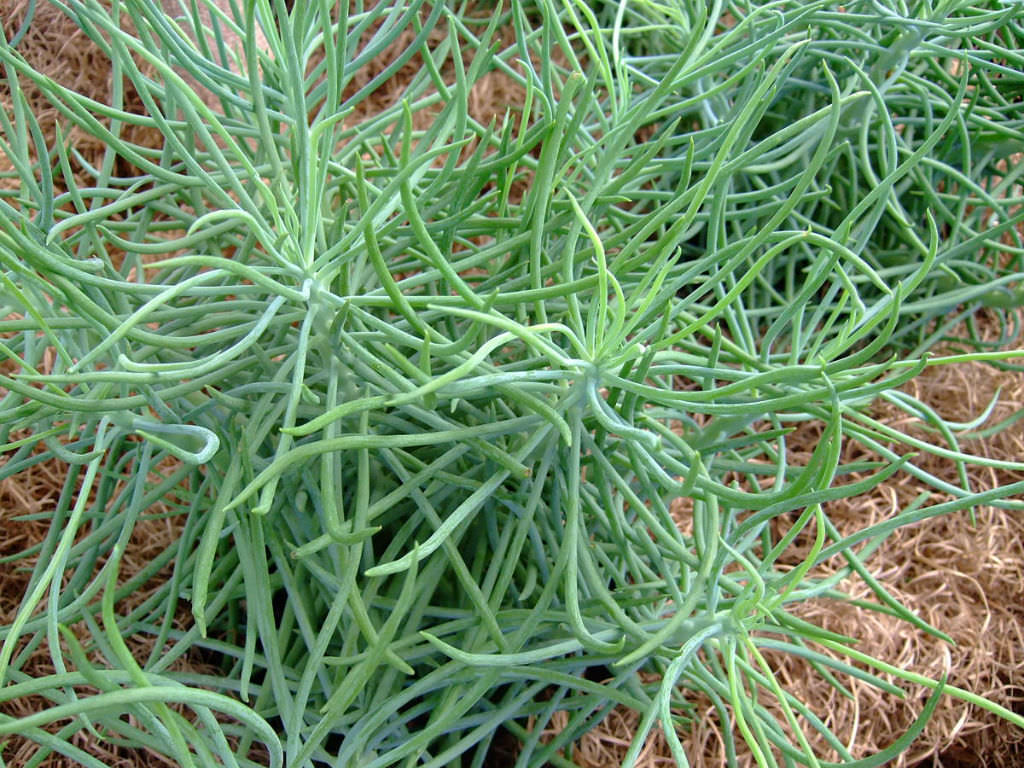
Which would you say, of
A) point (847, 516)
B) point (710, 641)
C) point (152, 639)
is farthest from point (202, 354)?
point (847, 516)

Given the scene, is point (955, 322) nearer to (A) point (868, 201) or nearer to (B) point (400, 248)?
(A) point (868, 201)

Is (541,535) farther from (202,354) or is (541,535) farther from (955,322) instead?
(955,322)

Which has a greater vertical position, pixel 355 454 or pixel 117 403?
pixel 117 403

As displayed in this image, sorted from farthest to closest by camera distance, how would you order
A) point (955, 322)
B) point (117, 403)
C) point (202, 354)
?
1. point (955, 322)
2. point (202, 354)
3. point (117, 403)

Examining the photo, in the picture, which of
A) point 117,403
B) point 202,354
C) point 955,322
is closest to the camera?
point 117,403

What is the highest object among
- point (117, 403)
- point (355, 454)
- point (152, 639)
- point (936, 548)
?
point (117, 403)

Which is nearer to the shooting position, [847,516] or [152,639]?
[152,639]

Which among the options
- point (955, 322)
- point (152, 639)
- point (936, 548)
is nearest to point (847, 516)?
point (936, 548)
